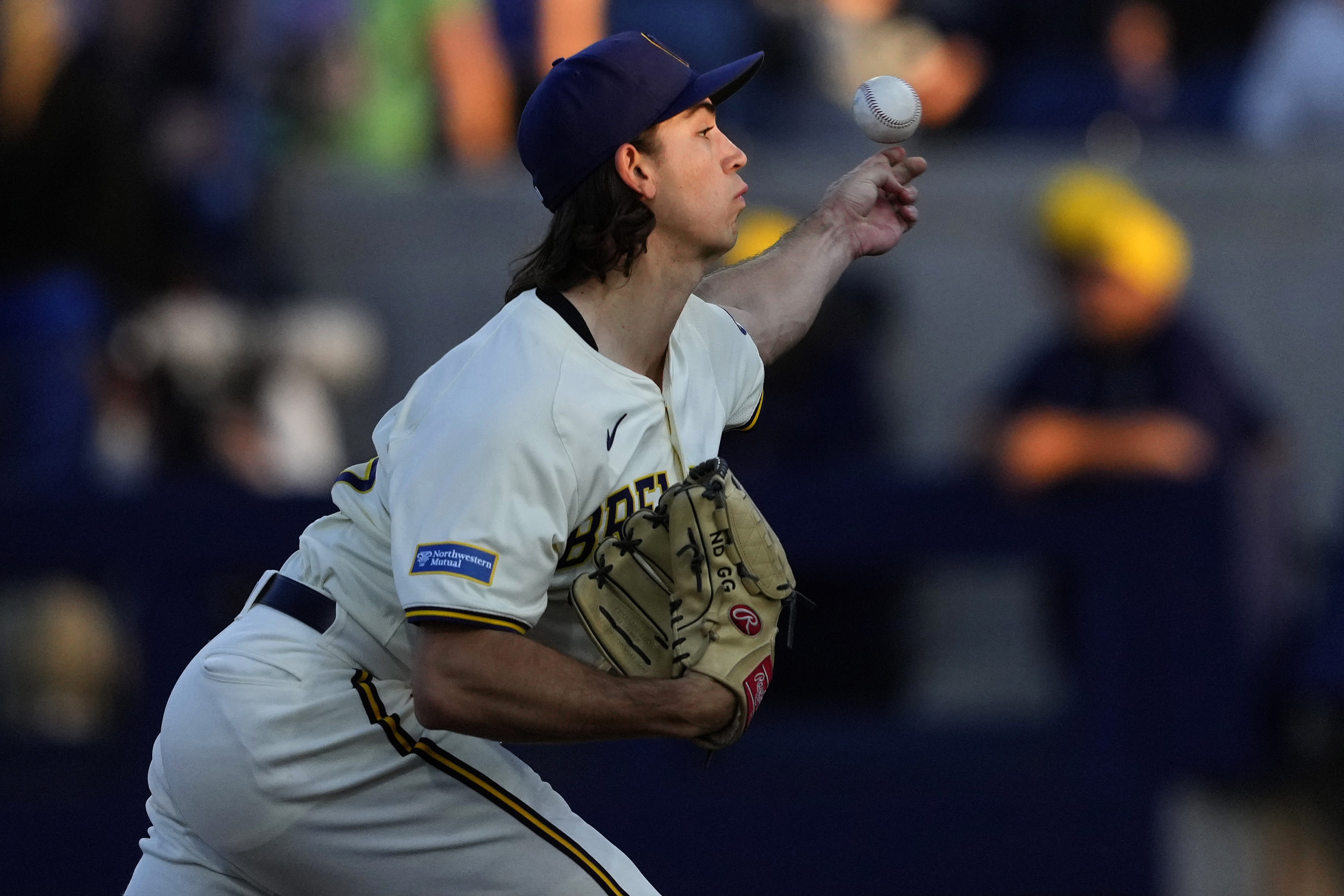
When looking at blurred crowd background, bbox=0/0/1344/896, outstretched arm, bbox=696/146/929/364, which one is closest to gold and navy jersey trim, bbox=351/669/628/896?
outstretched arm, bbox=696/146/929/364

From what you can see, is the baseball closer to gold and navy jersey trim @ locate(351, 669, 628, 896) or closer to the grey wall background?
gold and navy jersey trim @ locate(351, 669, 628, 896)

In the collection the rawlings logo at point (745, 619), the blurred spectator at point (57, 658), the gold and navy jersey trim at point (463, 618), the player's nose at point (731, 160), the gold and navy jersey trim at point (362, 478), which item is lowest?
the blurred spectator at point (57, 658)

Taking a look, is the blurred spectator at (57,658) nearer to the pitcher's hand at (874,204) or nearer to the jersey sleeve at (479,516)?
the pitcher's hand at (874,204)

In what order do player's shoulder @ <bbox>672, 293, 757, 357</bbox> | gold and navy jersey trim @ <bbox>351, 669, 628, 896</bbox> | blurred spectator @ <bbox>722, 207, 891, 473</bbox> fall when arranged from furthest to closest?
blurred spectator @ <bbox>722, 207, 891, 473</bbox>, player's shoulder @ <bbox>672, 293, 757, 357</bbox>, gold and navy jersey trim @ <bbox>351, 669, 628, 896</bbox>

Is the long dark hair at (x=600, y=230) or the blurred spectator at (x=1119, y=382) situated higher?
the long dark hair at (x=600, y=230)

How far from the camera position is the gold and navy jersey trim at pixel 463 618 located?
285 centimetres

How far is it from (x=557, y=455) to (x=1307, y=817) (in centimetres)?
448

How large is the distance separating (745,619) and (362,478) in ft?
2.47

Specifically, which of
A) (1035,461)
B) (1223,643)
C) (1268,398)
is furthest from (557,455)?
(1268,398)

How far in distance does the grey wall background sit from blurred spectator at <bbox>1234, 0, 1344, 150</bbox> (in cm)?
28

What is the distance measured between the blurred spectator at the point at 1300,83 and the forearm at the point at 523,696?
17.6 ft

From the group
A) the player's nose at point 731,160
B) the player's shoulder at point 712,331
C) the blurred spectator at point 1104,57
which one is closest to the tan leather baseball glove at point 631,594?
the player's shoulder at point 712,331

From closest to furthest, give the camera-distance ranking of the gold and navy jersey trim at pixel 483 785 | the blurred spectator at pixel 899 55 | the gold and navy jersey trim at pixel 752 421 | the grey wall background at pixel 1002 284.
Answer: the gold and navy jersey trim at pixel 483 785 < the gold and navy jersey trim at pixel 752 421 < the grey wall background at pixel 1002 284 < the blurred spectator at pixel 899 55

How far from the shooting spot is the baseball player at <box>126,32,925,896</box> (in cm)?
292
